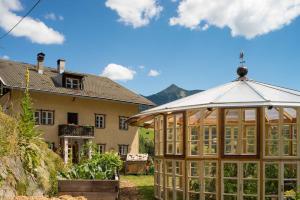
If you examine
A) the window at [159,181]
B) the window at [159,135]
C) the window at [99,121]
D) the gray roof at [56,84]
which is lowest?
the window at [159,181]

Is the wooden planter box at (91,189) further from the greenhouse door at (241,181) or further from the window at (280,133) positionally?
the window at (280,133)

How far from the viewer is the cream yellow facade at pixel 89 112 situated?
33.6 meters

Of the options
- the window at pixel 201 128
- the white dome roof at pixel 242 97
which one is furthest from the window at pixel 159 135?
Result: the window at pixel 201 128

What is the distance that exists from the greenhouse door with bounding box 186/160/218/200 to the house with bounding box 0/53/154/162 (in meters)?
18.6

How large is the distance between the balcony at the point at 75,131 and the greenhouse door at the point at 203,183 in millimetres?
20828

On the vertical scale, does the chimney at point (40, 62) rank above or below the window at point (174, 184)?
above

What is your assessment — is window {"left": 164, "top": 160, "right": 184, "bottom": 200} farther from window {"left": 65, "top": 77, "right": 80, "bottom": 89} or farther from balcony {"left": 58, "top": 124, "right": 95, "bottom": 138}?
window {"left": 65, "top": 77, "right": 80, "bottom": 89}

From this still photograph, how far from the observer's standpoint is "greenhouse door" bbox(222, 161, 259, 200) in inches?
521

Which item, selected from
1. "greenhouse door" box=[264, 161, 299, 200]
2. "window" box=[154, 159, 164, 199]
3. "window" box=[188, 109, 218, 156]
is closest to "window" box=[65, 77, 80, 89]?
"window" box=[188, 109, 218, 156]

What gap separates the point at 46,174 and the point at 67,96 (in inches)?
826

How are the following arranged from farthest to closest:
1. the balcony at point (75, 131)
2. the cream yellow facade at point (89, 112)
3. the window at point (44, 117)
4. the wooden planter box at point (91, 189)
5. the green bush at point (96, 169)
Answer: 1. the balcony at point (75, 131)
2. the cream yellow facade at point (89, 112)
3. the window at point (44, 117)
4. the green bush at point (96, 169)
5. the wooden planter box at point (91, 189)

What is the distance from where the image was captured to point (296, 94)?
14.7 metres

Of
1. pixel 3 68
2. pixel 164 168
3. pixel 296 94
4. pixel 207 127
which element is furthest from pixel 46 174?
pixel 3 68

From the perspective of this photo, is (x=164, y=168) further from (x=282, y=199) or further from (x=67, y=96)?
(x=67, y=96)
